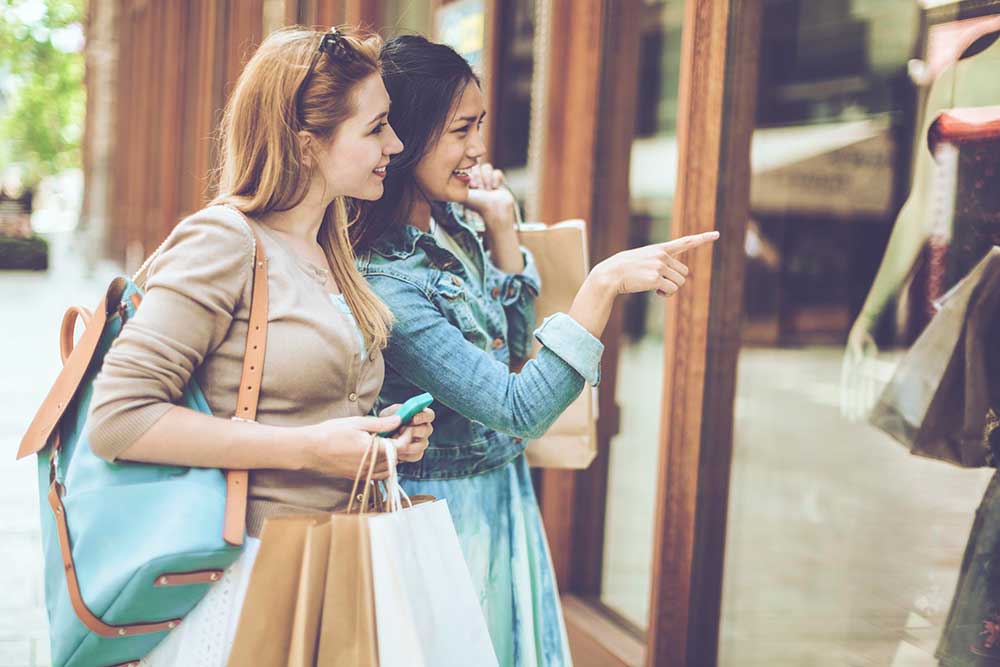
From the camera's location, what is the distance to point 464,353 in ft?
6.52

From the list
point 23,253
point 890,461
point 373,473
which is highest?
point 373,473

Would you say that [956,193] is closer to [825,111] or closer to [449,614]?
[449,614]

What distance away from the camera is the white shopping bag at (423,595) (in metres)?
1.60

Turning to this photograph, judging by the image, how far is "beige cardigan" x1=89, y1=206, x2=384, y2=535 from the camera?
163cm

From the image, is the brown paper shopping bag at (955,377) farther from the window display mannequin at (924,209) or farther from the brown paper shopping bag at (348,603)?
the brown paper shopping bag at (348,603)

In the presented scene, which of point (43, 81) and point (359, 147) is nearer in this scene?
point (359, 147)

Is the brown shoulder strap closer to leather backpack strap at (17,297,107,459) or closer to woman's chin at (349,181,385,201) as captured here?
leather backpack strap at (17,297,107,459)

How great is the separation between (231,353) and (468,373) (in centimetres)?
44

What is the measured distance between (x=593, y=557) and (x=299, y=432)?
2.56 metres

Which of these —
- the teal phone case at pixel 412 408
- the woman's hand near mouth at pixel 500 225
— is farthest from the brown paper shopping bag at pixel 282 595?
the woman's hand near mouth at pixel 500 225

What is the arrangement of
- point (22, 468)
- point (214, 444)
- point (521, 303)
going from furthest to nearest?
point (22, 468) → point (521, 303) → point (214, 444)

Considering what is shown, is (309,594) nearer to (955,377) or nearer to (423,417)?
(423,417)

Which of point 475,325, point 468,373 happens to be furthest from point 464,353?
point 475,325

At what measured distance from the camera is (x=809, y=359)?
A: 14305 millimetres
